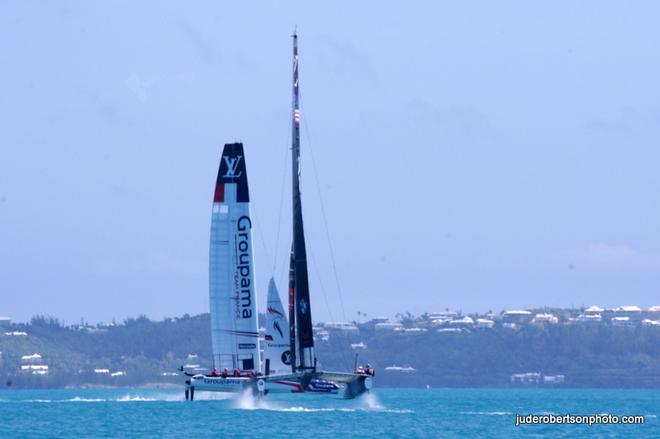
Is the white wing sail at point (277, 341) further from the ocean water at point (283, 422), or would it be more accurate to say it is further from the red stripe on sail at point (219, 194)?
the red stripe on sail at point (219, 194)

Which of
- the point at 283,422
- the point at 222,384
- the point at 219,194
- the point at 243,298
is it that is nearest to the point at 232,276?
the point at 243,298

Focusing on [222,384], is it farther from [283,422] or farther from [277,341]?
[283,422]

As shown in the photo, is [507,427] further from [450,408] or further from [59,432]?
[450,408]

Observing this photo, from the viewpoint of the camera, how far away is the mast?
102688 millimetres

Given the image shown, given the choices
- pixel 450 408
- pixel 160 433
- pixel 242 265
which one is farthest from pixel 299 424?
pixel 450 408

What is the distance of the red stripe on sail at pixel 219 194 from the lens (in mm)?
105250

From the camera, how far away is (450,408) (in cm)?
13150

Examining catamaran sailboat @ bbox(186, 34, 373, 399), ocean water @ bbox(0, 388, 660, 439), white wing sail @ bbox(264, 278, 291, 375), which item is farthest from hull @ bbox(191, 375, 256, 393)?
white wing sail @ bbox(264, 278, 291, 375)

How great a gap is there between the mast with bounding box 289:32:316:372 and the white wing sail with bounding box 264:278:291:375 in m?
0.49

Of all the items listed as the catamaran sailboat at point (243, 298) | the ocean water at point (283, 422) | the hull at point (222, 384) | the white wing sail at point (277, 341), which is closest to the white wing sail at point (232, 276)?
the catamaran sailboat at point (243, 298)

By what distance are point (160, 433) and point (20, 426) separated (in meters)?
13.7

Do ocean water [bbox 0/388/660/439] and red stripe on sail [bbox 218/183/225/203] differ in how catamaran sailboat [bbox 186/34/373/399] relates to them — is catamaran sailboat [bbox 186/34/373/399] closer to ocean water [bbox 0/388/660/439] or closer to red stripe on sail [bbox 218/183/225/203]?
red stripe on sail [bbox 218/183/225/203]

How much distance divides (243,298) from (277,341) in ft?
11.7

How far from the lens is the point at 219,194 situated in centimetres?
10531
